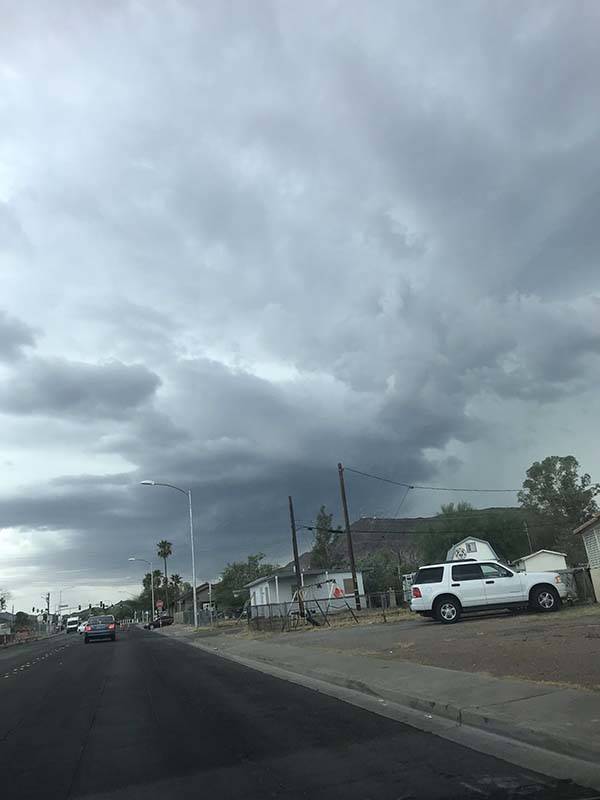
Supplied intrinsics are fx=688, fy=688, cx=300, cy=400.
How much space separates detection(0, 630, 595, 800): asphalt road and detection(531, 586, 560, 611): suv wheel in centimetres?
1172

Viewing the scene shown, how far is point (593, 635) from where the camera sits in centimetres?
1424

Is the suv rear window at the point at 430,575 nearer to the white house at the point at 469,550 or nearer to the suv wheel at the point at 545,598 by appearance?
the suv wheel at the point at 545,598

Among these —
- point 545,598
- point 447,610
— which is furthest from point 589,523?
point 447,610

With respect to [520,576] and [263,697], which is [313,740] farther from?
[520,576]

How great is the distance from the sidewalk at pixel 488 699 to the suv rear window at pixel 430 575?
7.66 meters

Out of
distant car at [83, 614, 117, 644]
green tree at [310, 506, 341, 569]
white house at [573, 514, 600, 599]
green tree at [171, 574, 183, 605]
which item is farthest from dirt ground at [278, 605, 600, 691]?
green tree at [171, 574, 183, 605]

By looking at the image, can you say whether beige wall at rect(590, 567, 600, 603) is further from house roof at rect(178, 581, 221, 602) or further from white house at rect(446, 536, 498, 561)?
house roof at rect(178, 581, 221, 602)

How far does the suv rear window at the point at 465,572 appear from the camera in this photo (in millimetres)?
22438

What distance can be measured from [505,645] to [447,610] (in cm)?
818

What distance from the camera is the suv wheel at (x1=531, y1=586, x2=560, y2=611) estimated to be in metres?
22.3

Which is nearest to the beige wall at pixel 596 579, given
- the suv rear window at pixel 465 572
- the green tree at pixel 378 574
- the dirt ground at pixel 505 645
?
the dirt ground at pixel 505 645

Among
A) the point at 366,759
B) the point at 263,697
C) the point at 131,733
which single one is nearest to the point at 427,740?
the point at 366,759

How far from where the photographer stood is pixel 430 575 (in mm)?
22797

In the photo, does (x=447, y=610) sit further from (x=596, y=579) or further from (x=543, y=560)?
(x=543, y=560)
